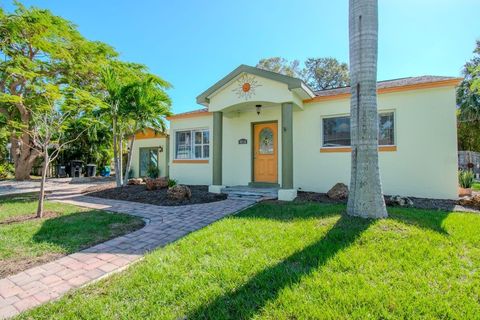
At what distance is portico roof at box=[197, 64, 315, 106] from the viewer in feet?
24.7

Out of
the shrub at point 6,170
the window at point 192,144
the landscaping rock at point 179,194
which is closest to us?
the landscaping rock at point 179,194

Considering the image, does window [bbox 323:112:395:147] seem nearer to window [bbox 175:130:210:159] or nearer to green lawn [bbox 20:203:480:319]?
green lawn [bbox 20:203:480:319]

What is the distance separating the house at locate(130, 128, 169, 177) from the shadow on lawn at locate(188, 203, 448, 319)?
11.0 meters

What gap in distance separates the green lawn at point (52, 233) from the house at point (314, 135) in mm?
4154

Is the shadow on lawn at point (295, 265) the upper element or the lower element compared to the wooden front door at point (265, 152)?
lower

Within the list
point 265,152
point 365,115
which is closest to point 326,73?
point 265,152

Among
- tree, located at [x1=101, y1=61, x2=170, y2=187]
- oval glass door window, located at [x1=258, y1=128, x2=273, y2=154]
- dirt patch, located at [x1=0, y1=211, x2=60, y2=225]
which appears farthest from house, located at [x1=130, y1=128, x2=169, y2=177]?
dirt patch, located at [x1=0, y1=211, x2=60, y2=225]

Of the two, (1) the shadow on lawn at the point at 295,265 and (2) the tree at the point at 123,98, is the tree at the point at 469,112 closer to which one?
(1) the shadow on lawn at the point at 295,265

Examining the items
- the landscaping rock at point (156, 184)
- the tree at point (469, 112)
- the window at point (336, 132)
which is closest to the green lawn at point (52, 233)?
the landscaping rock at point (156, 184)

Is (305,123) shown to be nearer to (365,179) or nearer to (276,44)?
(365,179)

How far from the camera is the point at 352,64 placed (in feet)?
16.3

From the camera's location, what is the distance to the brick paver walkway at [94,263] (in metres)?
2.58

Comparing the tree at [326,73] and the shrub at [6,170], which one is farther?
the tree at [326,73]

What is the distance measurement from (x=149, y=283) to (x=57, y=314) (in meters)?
0.86
